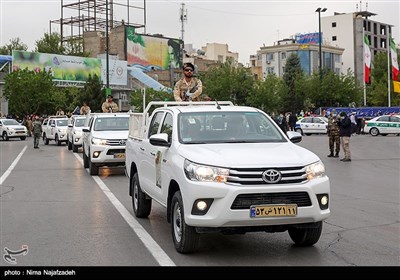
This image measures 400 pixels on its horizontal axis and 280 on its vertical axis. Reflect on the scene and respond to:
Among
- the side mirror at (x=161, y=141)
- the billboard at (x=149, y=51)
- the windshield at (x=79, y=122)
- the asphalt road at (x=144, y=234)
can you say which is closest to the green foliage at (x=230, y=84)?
the billboard at (x=149, y=51)

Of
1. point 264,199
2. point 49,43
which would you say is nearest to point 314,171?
point 264,199

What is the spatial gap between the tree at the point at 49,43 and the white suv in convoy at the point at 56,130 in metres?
55.6

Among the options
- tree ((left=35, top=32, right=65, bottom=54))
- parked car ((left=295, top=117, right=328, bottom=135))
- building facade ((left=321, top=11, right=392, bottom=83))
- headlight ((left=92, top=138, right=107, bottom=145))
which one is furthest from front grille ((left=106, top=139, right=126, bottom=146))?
building facade ((left=321, top=11, right=392, bottom=83))

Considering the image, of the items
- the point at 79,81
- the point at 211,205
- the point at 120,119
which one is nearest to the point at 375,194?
the point at 211,205

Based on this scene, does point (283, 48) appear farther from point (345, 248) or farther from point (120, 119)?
point (345, 248)

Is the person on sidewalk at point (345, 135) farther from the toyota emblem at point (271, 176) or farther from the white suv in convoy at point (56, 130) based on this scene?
the white suv in convoy at point (56, 130)

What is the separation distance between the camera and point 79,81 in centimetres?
6425

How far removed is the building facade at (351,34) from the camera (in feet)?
363

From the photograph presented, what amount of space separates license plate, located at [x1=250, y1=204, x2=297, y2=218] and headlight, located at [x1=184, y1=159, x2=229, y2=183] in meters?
0.47

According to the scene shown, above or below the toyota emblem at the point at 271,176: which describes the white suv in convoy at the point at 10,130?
above

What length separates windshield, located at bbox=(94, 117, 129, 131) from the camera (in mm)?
17000

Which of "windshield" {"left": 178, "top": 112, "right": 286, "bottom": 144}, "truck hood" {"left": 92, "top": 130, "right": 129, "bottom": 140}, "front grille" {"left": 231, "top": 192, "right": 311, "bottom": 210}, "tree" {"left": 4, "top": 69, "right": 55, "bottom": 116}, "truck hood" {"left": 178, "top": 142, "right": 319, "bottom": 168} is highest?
"tree" {"left": 4, "top": 69, "right": 55, "bottom": 116}

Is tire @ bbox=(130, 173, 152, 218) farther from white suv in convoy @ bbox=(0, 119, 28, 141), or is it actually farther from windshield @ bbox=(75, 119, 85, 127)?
white suv in convoy @ bbox=(0, 119, 28, 141)

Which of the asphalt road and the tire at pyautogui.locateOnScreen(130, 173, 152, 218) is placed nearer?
the asphalt road
